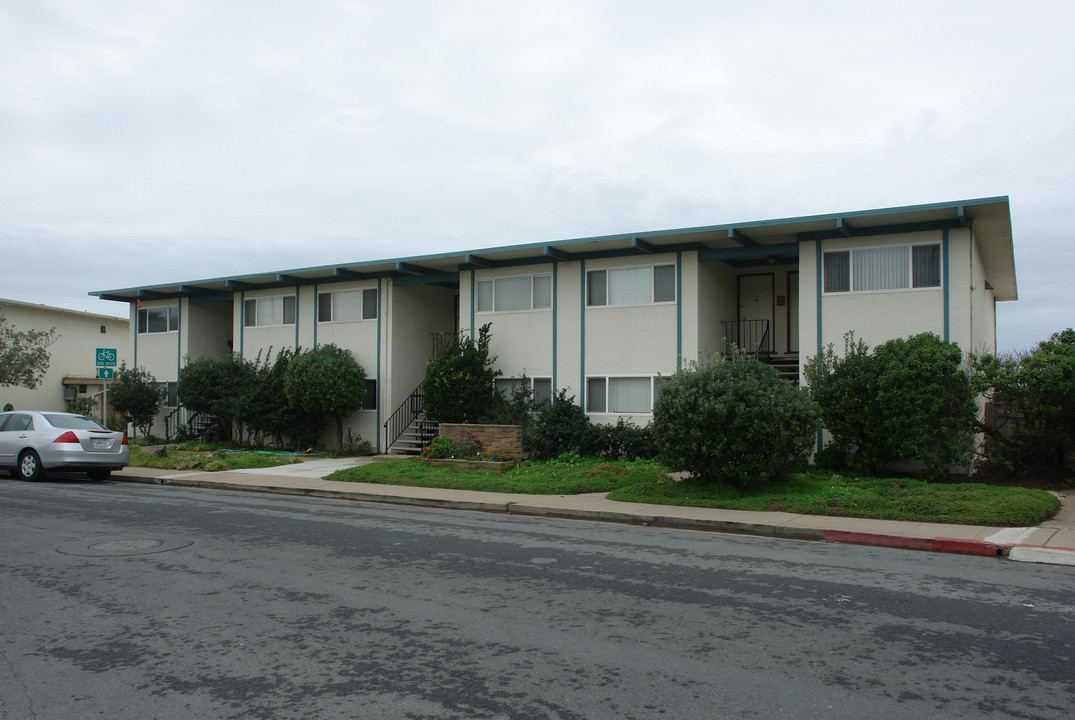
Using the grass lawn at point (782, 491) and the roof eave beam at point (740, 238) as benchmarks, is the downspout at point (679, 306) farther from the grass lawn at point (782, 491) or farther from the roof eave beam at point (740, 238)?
the grass lawn at point (782, 491)

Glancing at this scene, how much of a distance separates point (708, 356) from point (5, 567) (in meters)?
10.8

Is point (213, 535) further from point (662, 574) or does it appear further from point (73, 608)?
point (662, 574)

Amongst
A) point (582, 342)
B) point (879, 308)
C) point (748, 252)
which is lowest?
point (582, 342)

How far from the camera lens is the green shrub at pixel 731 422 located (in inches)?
511

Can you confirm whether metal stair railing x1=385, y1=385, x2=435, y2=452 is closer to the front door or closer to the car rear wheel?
the car rear wheel

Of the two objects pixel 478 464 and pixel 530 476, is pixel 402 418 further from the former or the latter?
pixel 530 476

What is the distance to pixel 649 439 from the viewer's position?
1880cm

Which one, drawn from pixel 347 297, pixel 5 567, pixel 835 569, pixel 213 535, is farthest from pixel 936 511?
pixel 347 297

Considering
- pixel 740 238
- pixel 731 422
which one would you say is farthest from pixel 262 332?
pixel 731 422

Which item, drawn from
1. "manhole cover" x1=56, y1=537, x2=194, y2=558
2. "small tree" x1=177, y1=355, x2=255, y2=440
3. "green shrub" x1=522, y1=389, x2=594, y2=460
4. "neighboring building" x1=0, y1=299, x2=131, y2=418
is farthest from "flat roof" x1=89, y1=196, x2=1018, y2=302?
"neighboring building" x1=0, y1=299, x2=131, y2=418

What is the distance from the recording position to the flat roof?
1622 centimetres

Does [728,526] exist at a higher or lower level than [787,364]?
lower

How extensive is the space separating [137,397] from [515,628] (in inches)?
998

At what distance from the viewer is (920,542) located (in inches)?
392
